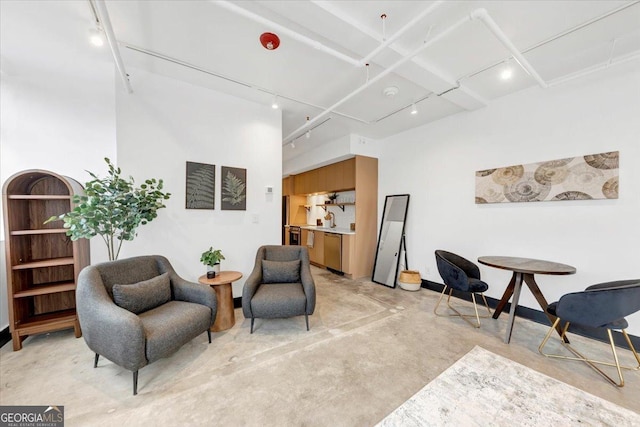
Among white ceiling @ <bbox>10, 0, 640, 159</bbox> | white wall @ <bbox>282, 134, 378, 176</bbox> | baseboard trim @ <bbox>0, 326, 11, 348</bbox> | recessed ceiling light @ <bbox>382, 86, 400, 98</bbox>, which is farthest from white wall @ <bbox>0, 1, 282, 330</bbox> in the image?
white wall @ <bbox>282, 134, 378, 176</bbox>

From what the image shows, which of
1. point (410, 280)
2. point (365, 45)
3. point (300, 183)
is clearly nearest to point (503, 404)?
point (365, 45)

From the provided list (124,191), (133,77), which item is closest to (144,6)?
(133,77)

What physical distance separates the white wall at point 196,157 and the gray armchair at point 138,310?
497 mm

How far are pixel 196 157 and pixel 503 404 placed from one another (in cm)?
356

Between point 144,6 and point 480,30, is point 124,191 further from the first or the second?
point 480,30

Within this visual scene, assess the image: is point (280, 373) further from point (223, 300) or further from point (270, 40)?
point (270, 40)

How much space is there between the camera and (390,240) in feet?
14.9

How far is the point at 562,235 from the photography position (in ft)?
8.94

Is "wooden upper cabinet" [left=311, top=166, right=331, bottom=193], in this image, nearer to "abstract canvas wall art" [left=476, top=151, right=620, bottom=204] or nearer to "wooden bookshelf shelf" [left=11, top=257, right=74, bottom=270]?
"abstract canvas wall art" [left=476, top=151, right=620, bottom=204]

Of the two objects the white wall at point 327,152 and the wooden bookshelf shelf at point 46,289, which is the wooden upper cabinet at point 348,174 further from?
the wooden bookshelf shelf at point 46,289

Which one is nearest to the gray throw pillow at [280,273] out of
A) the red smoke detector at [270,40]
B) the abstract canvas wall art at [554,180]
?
the red smoke detector at [270,40]

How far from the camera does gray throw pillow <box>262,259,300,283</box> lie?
3.01m

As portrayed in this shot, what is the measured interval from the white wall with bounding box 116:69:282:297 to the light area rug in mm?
2730

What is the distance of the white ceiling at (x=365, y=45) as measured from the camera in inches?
71.5
